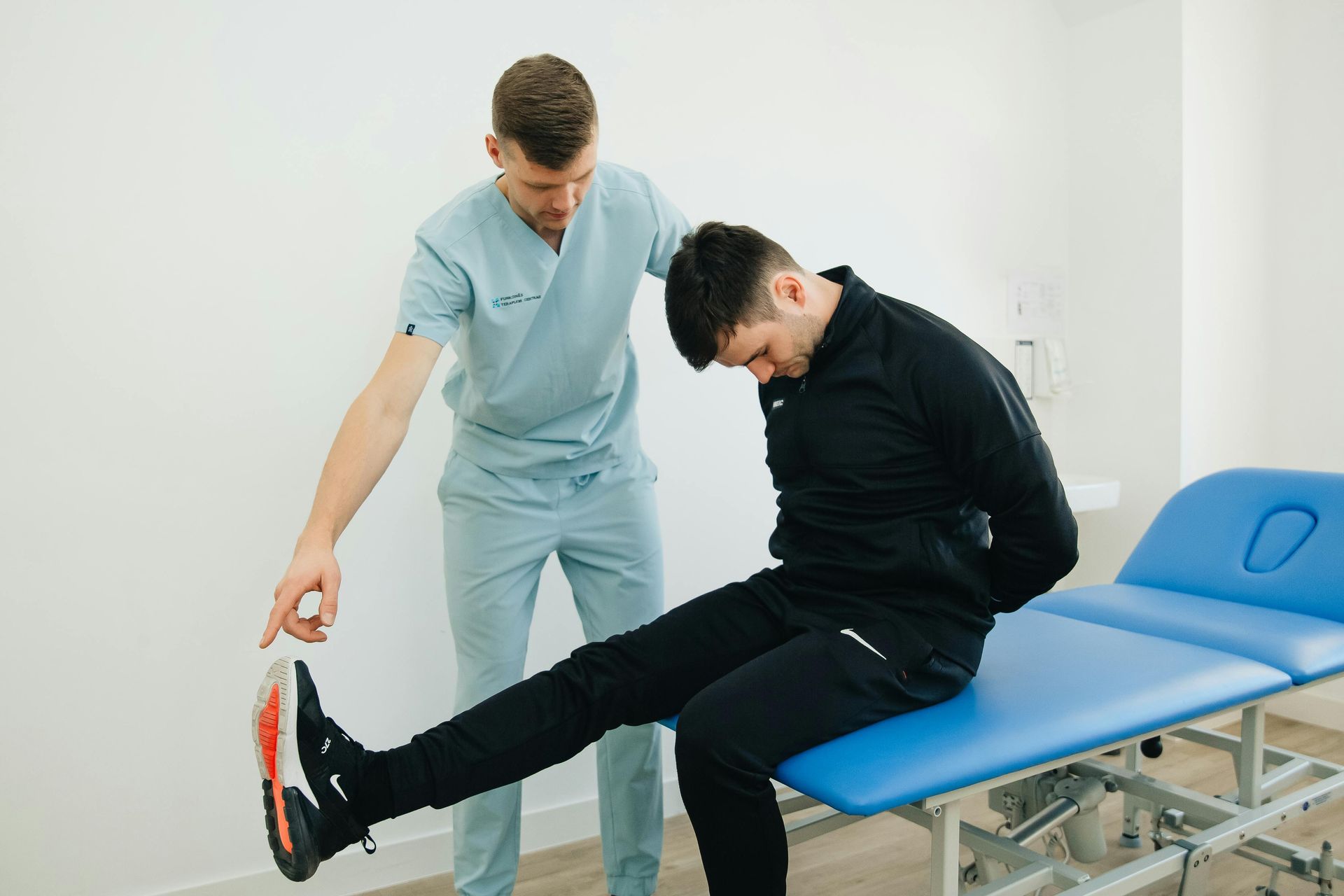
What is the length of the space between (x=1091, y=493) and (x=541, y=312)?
177 centimetres

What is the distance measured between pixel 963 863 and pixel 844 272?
4.29 feet

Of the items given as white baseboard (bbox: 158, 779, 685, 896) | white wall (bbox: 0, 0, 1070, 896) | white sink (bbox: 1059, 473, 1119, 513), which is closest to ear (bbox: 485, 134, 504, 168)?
white wall (bbox: 0, 0, 1070, 896)

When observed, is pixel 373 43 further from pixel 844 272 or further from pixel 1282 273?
pixel 1282 273

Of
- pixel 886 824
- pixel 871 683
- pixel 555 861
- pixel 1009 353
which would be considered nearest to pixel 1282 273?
pixel 1009 353

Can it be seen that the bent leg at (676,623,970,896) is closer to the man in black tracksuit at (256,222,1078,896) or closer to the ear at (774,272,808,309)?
the man in black tracksuit at (256,222,1078,896)

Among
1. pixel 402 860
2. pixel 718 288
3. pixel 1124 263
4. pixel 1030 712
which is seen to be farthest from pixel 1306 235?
pixel 402 860

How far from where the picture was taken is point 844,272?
1.46 metres

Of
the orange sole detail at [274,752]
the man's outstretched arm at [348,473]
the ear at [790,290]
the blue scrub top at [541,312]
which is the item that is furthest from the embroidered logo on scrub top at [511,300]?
the orange sole detail at [274,752]

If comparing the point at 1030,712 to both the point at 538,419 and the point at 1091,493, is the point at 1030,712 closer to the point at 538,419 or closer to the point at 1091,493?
the point at 538,419

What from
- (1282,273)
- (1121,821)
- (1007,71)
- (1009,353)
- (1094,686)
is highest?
(1007,71)

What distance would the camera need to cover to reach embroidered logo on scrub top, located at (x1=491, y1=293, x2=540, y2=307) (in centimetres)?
158

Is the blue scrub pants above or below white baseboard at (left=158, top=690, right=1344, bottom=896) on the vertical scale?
above

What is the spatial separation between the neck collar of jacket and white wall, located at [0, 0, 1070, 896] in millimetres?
946

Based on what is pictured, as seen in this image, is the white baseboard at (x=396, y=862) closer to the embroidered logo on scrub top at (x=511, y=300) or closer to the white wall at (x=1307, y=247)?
the embroidered logo on scrub top at (x=511, y=300)
